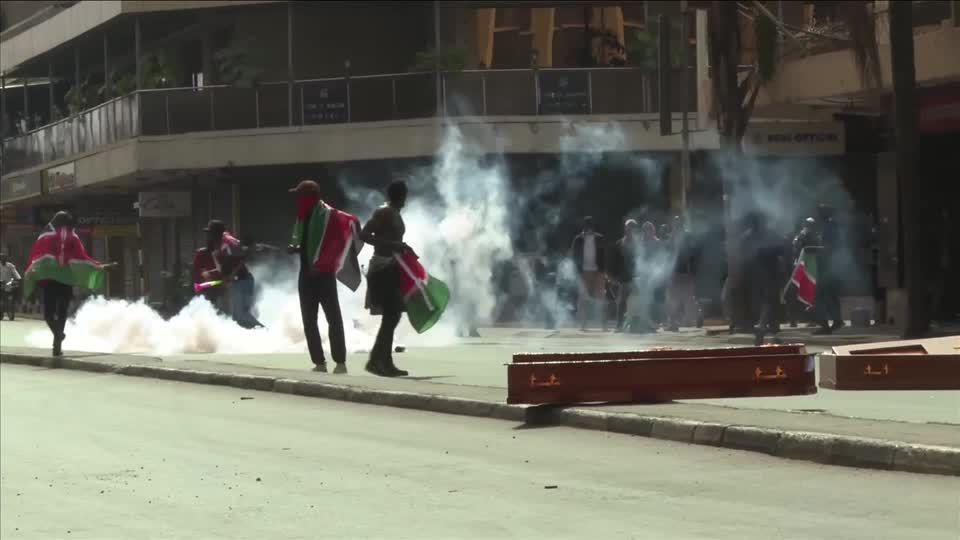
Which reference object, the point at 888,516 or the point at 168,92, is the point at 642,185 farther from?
the point at 888,516

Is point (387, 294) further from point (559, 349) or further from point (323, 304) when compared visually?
point (559, 349)

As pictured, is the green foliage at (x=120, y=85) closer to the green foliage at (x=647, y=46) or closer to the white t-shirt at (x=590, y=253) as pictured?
the green foliage at (x=647, y=46)

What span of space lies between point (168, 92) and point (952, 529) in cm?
3600

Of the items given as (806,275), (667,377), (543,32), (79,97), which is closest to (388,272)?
(667,377)

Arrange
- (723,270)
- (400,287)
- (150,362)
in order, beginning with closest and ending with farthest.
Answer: (400,287) → (150,362) → (723,270)

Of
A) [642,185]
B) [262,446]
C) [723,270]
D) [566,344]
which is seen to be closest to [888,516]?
[262,446]

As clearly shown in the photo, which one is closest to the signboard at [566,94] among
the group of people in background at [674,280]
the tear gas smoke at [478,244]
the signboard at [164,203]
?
the tear gas smoke at [478,244]

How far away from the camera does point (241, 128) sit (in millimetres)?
41531

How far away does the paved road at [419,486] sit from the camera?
8.38 meters

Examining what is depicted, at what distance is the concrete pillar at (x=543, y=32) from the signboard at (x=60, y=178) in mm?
13793

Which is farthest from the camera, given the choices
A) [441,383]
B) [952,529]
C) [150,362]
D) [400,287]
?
[150,362]

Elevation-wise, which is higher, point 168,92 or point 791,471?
point 168,92

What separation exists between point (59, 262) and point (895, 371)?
14.1 metres

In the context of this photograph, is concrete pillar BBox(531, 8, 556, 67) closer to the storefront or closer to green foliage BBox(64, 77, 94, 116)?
green foliage BBox(64, 77, 94, 116)
